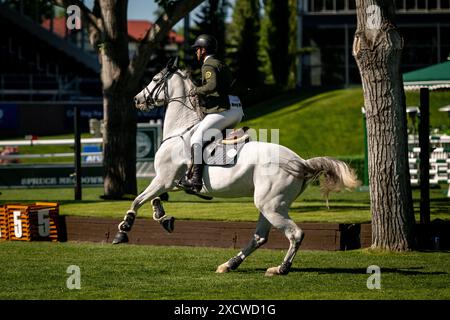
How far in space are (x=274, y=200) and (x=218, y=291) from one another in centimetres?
185

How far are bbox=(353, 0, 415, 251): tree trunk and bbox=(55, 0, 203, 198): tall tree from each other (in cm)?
716

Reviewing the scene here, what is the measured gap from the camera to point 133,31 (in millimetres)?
116688

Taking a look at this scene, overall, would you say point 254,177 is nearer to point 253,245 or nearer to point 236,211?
point 253,245

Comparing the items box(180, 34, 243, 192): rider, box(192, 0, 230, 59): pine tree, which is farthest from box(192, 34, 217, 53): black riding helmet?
box(192, 0, 230, 59): pine tree

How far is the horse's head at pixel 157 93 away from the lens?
532 inches

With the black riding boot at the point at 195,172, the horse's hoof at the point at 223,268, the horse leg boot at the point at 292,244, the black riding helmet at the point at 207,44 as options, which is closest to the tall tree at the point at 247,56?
the black riding helmet at the point at 207,44

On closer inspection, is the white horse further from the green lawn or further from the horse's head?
the green lawn

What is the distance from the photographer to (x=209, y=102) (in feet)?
42.4

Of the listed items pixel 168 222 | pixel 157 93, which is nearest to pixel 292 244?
pixel 168 222

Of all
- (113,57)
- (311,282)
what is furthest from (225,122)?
(113,57)

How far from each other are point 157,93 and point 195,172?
4.92ft

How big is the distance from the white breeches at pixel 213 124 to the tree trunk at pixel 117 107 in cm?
889

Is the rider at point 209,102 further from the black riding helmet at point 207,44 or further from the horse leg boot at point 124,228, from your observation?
the horse leg boot at point 124,228
